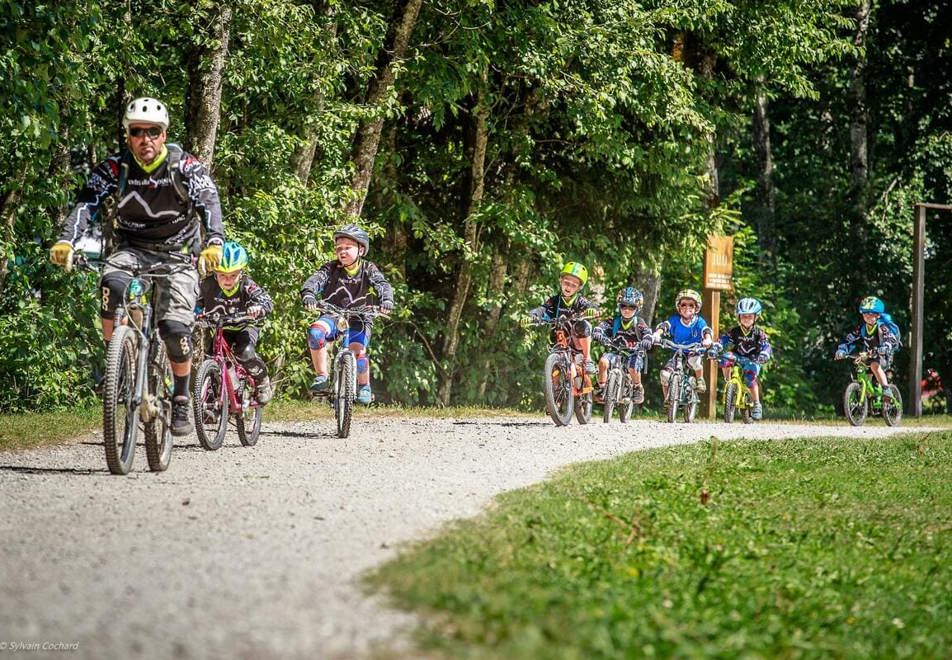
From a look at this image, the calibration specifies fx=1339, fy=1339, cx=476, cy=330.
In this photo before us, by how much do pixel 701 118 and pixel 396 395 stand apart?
6762 millimetres

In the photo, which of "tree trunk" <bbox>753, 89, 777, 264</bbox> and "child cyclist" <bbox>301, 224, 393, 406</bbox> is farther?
"tree trunk" <bbox>753, 89, 777, 264</bbox>

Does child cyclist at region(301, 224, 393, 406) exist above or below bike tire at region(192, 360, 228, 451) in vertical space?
above

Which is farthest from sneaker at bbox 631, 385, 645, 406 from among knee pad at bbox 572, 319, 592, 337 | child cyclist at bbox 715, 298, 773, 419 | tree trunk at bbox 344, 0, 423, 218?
tree trunk at bbox 344, 0, 423, 218

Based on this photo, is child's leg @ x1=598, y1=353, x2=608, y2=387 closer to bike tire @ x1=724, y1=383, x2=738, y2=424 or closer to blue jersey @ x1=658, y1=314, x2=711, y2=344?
blue jersey @ x1=658, y1=314, x2=711, y2=344

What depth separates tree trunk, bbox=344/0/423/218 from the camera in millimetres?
18562

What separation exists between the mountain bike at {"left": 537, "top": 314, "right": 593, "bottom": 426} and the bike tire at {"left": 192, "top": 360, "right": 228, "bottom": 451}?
4.78 meters

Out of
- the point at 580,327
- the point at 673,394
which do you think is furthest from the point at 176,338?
the point at 673,394

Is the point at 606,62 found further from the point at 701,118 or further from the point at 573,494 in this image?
the point at 573,494

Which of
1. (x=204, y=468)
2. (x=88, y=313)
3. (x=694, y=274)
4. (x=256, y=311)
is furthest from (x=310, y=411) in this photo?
(x=694, y=274)

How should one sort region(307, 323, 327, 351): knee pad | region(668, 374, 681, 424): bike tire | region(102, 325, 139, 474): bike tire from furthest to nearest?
region(668, 374, 681, 424): bike tire
region(307, 323, 327, 351): knee pad
region(102, 325, 139, 474): bike tire

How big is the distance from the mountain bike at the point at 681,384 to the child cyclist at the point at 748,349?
1.14 m

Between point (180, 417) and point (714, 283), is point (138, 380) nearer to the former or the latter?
point (180, 417)

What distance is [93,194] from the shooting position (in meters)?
8.93

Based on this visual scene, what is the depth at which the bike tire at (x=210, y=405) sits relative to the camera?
34.0 feet
